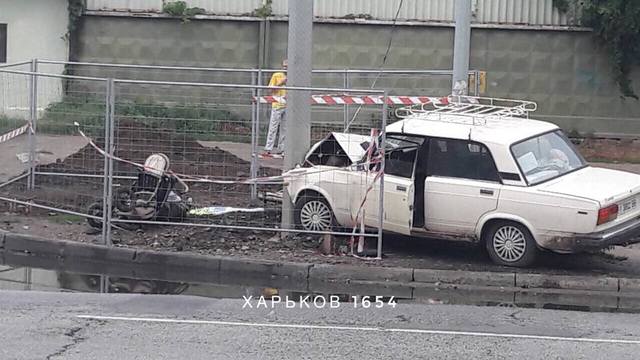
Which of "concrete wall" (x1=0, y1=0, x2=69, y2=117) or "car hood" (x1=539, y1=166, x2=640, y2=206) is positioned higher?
"concrete wall" (x1=0, y1=0, x2=69, y2=117)

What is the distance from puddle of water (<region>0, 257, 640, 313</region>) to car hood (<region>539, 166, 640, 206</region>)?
109 centimetres

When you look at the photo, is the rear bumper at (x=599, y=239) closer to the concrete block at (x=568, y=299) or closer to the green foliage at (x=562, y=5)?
the concrete block at (x=568, y=299)

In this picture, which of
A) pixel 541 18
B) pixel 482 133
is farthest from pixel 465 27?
pixel 541 18

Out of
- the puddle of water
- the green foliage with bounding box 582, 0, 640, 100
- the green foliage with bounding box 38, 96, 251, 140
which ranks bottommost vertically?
the puddle of water

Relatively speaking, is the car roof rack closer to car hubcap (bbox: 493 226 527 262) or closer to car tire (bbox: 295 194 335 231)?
car hubcap (bbox: 493 226 527 262)

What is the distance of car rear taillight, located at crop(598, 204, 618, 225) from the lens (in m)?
10.9

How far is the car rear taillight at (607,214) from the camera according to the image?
10.9 meters

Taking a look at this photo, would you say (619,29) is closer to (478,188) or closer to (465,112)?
(465,112)

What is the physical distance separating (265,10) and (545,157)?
504 inches

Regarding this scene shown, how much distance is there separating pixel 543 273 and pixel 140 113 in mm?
5970

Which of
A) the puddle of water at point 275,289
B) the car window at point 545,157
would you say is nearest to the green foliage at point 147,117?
the puddle of water at point 275,289

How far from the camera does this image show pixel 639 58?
22.9 metres

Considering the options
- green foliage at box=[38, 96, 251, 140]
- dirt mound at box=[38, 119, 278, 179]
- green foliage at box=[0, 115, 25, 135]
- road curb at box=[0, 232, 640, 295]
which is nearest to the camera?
road curb at box=[0, 232, 640, 295]

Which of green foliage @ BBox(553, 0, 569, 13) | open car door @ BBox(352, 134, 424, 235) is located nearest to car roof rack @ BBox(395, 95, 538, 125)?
open car door @ BBox(352, 134, 424, 235)
